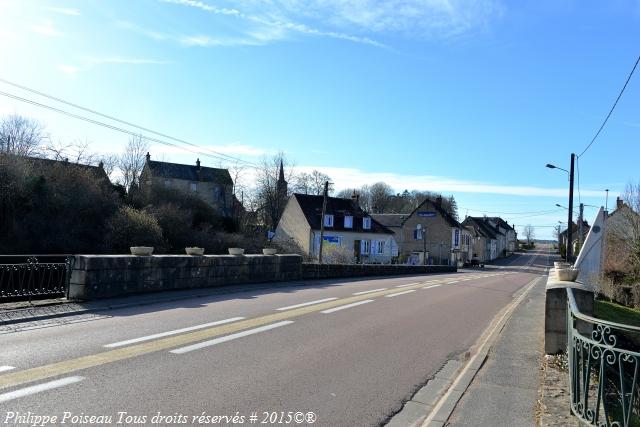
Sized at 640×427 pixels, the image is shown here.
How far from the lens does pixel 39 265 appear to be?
1223 centimetres

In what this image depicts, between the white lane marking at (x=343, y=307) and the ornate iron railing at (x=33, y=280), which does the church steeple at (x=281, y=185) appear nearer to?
the white lane marking at (x=343, y=307)

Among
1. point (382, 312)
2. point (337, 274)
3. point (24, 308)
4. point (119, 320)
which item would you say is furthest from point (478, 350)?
point (337, 274)

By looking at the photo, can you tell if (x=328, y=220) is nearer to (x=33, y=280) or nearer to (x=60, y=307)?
(x=33, y=280)

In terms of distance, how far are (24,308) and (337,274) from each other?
19.2m

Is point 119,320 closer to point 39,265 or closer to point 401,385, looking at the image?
point 39,265

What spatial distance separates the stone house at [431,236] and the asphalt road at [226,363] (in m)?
68.3

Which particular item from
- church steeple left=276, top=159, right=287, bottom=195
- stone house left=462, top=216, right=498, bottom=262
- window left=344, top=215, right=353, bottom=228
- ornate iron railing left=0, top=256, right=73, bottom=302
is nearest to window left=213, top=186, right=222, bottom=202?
church steeple left=276, top=159, right=287, bottom=195

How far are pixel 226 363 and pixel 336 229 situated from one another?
2317 inches

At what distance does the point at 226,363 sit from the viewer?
7.13 meters

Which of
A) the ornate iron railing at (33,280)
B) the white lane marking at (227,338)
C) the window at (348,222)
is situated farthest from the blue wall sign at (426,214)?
the white lane marking at (227,338)

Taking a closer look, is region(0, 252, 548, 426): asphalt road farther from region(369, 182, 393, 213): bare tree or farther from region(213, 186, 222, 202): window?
region(369, 182, 393, 213): bare tree

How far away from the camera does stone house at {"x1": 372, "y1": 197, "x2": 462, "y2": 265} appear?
79.6m

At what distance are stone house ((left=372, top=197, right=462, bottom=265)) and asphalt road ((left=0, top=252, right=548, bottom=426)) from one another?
68.3 m

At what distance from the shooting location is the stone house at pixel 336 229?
6322cm
